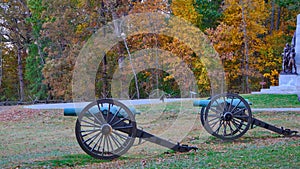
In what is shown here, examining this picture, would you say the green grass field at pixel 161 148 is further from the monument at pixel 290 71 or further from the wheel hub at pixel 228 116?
the monument at pixel 290 71

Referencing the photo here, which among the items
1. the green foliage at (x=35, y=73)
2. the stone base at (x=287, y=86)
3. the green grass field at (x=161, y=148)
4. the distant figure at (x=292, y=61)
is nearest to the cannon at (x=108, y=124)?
the green grass field at (x=161, y=148)

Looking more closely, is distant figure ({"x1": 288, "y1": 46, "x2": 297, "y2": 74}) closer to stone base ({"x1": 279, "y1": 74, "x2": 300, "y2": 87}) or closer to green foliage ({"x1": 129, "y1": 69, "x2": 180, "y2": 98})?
stone base ({"x1": 279, "y1": 74, "x2": 300, "y2": 87})

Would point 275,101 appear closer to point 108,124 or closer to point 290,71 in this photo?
point 290,71

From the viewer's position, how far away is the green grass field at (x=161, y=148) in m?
6.61

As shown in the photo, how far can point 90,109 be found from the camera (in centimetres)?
720

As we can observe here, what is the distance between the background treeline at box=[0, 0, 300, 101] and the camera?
26.1 m

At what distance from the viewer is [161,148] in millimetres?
8508

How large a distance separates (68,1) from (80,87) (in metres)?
5.44

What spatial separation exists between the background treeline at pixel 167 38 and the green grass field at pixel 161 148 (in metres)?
11.2

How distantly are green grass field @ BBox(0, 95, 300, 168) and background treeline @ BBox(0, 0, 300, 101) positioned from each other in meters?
11.2

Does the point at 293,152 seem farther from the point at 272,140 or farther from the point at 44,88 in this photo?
the point at 44,88

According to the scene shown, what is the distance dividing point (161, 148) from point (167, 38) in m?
18.8

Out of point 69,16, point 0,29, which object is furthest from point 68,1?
point 0,29

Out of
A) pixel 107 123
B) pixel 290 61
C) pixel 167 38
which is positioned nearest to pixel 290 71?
pixel 290 61
